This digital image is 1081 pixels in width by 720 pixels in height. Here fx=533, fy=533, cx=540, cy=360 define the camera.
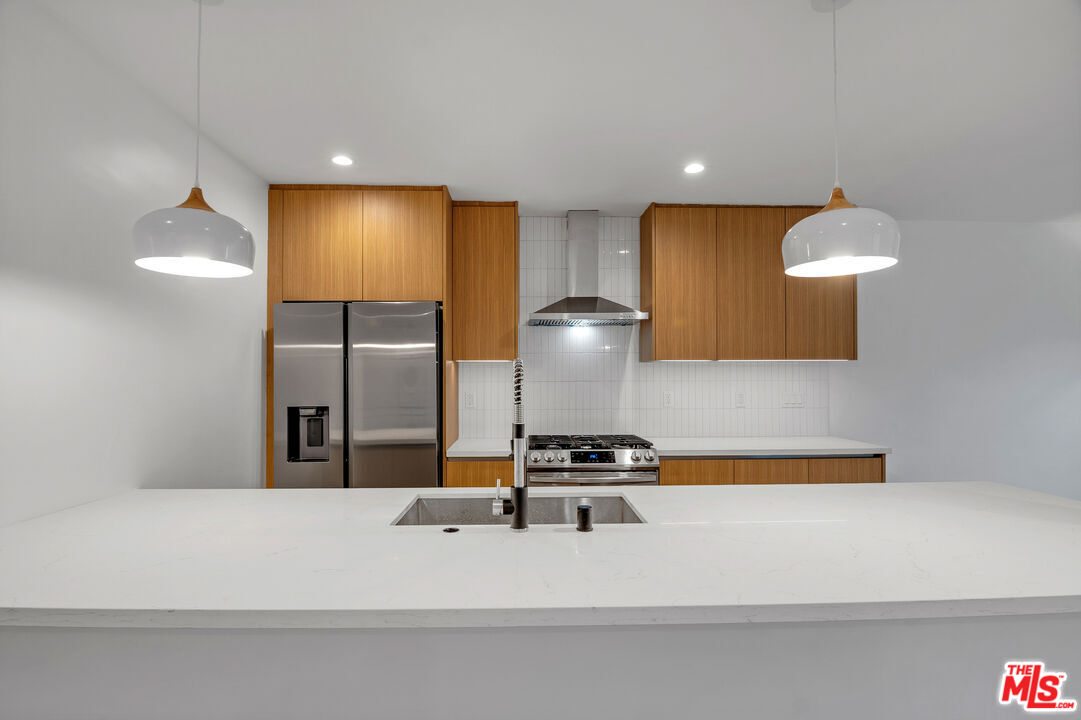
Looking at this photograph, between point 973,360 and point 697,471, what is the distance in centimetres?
253

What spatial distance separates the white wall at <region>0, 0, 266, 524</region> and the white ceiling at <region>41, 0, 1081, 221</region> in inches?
7.4

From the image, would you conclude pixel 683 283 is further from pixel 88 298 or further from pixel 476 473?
pixel 88 298

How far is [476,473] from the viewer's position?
3172 millimetres

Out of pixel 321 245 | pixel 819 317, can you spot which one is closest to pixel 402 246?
pixel 321 245

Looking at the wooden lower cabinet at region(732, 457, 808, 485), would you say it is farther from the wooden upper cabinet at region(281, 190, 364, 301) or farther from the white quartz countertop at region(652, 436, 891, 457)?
the wooden upper cabinet at region(281, 190, 364, 301)

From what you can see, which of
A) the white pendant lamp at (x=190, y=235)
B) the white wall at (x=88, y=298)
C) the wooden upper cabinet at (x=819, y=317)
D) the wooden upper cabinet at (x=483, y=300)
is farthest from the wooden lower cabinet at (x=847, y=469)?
the white wall at (x=88, y=298)

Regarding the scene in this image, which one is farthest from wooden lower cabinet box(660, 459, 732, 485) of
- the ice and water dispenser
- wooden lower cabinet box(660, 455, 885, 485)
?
Result: the ice and water dispenser

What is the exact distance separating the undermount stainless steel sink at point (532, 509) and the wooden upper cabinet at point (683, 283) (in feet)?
5.75

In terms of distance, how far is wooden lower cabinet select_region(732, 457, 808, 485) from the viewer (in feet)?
10.7

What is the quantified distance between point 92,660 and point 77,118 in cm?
178

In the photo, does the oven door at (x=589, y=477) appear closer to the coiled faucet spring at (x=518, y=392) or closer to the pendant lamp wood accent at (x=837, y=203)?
the coiled faucet spring at (x=518, y=392)

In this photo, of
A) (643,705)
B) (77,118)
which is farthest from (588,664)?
(77,118)

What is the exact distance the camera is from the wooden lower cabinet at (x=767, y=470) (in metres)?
3.26

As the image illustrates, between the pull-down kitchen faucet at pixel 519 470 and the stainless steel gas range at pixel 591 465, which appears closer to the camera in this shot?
the pull-down kitchen faucet at pixel 519 470
